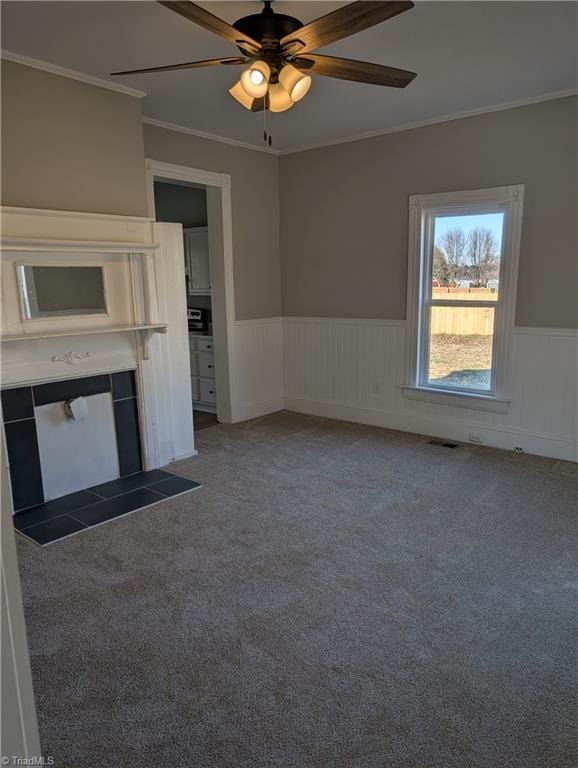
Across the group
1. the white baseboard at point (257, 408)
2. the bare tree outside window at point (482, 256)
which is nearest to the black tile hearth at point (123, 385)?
the white baseboard at point (257, 408)

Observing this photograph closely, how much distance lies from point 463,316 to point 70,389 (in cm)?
324

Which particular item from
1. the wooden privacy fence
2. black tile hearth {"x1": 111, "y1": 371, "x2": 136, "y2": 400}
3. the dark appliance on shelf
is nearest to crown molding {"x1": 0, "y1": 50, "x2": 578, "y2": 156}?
the wooden privacy fence

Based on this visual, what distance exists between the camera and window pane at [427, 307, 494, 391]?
172 inches

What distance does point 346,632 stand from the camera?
85.4 inches

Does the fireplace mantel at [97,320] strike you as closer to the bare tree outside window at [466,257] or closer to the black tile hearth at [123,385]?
the black tile hearth at [123,385]

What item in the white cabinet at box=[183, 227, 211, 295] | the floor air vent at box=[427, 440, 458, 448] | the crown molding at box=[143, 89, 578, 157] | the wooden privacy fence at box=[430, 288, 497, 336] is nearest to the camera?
the crown molding at box=[143, 89, 578, 157]

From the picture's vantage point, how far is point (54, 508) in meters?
3.38

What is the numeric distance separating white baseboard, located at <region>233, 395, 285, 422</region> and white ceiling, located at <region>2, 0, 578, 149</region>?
2.72m

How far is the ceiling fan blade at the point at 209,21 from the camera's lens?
6.06 feet

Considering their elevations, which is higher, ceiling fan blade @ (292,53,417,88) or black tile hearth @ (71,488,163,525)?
ceiling fan blade @ (292,53,417,88)

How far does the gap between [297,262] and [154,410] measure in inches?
93.9

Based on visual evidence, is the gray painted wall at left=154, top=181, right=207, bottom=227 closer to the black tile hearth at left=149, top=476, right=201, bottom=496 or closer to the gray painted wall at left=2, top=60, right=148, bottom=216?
the gray painted wall at left=2, top=60, right=148, bottom=216

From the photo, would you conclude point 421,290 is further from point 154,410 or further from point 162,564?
point 162,564

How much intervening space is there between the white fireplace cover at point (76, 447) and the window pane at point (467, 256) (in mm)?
3012
